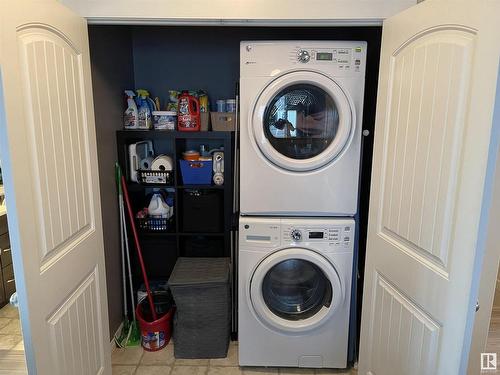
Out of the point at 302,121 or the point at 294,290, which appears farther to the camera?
the point at 294,290

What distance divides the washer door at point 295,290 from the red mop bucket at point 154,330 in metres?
0.70

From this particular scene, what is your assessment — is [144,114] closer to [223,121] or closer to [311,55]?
[223,121]

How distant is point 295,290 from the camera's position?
2.10 metres

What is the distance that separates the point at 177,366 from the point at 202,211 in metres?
0.98

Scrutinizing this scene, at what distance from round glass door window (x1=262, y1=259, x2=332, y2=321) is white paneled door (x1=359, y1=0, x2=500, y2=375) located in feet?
1.44

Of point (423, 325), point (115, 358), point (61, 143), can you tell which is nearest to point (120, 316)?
point (115, 358)

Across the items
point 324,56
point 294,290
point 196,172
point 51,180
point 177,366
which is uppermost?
point 324,56

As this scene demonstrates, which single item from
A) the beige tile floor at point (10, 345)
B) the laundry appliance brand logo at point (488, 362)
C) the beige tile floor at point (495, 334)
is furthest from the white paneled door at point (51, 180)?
the beige tile floor at point (495, 334)

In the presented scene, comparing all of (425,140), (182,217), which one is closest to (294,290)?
(182,217)

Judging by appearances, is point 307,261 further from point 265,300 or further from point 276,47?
point 276,47

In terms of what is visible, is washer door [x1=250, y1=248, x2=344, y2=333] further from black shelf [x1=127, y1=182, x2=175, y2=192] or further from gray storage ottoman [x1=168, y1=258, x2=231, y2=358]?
black shelf [x1=127, y1=182, x2=175, y2=192]

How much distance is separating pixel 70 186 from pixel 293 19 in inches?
45.9

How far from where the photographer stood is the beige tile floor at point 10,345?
1.32 m

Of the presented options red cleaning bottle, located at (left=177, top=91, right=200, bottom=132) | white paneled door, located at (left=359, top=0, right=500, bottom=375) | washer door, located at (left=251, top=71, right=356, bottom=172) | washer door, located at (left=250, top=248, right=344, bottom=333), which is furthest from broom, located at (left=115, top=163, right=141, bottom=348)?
white paneled door, located at (left=359, top=0, right=500, bottom=375)
